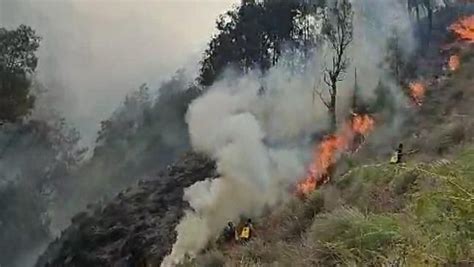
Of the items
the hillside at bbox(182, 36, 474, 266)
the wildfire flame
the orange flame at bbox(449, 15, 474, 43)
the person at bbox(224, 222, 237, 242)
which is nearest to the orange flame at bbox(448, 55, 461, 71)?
the orange flame at bbox(449, 15, 474, 43)

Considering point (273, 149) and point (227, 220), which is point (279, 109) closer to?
point (273, 149)

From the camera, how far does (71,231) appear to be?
88.0 feet

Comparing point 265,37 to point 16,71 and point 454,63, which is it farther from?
point 16,71

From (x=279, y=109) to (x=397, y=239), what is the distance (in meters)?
20.9

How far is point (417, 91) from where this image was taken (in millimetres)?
25469

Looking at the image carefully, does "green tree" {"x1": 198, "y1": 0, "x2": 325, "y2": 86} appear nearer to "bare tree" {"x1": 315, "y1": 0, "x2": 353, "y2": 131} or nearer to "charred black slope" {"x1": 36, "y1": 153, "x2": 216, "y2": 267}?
"bare tree" {"x1": 315, "y1": 0, "x2": 353, "y2": 131}

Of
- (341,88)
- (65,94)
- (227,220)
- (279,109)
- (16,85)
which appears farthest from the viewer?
(65,94)

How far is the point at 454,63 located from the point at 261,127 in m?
9.30

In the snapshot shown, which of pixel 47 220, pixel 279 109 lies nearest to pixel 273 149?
pixel 279 109

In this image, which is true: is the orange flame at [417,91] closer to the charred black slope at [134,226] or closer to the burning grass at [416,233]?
the charred black slope at [134,226]

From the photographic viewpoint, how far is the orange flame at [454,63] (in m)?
26.8

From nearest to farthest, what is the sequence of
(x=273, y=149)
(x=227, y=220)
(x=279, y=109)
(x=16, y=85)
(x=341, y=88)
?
(x=227, y=220) → (x=16, y=85) → (x=273, y=149) → (x=279, y=109) → (x=341, y=88)

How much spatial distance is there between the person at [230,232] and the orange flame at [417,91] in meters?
9.69

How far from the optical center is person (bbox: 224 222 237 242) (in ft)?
56.1
